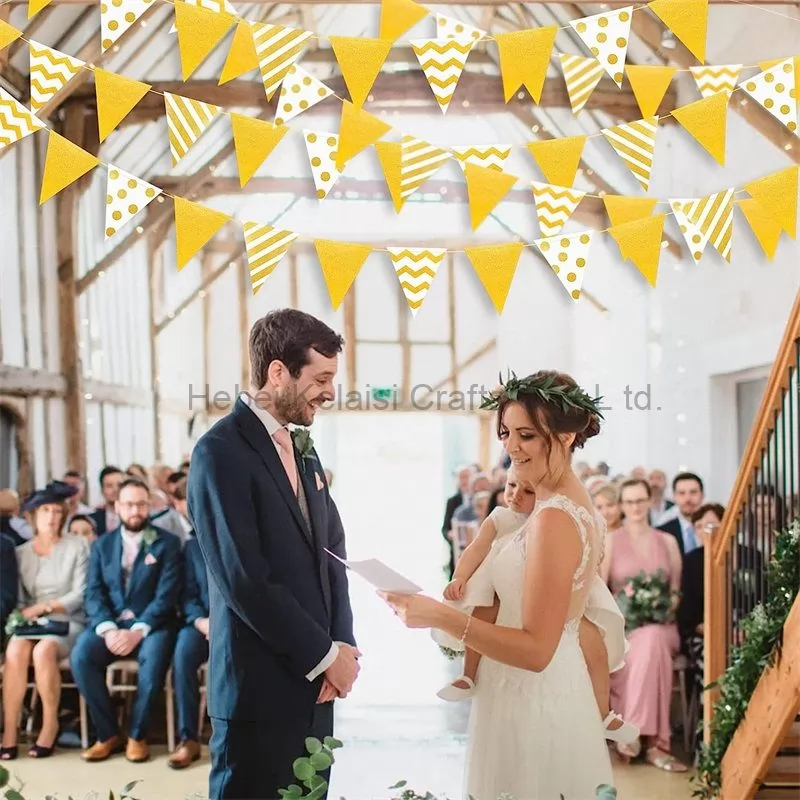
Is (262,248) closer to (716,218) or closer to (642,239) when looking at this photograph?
(642,239)

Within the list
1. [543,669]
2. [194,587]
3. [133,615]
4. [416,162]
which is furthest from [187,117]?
[133,615]

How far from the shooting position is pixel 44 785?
4078 millimetres

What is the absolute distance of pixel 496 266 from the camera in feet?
9.84

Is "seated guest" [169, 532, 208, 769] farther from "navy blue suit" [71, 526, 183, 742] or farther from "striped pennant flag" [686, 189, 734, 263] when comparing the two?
"striped pennant flag" [686, 189, 734, 263]

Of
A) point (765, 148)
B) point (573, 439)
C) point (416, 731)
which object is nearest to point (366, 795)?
point (416, 731)

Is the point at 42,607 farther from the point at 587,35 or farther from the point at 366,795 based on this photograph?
the point at 587,35

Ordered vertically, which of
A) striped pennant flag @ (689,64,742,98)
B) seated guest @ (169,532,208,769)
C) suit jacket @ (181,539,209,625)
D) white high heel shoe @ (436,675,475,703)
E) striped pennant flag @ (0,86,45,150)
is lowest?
seated guest @ (169,532,208,769)

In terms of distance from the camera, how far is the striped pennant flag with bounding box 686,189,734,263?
9.62 ft

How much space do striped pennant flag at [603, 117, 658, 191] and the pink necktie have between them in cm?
125

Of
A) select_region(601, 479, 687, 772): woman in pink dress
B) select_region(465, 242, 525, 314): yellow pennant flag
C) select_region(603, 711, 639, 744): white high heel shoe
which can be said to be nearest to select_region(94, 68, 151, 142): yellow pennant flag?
select_region(465, 242, 525, 314): yellow pennant flag

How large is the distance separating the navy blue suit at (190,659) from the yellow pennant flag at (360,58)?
2498mm

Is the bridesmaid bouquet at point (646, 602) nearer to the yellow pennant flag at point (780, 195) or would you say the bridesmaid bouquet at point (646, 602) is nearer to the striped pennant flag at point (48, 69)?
the yellow pennant flag at point (780, 195)

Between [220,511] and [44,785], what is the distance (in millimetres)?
2326

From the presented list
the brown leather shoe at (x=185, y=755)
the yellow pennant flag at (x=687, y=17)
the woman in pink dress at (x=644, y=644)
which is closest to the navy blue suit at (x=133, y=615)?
the brown leather shoe at (x=185, y=755)
